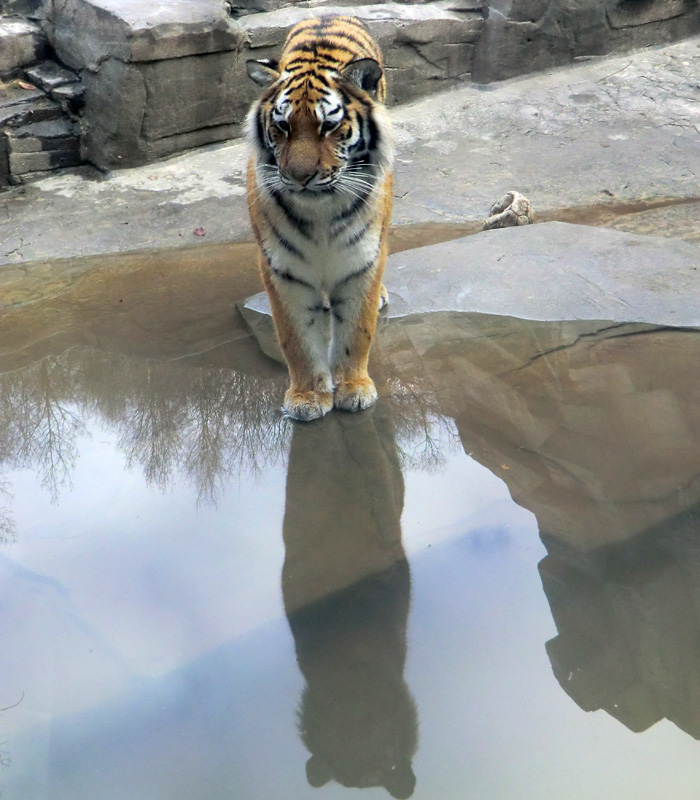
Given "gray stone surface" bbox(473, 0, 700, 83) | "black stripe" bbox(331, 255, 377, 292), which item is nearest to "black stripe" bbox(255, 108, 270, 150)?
"black stripe" bbox(331, 255, 377, 292)

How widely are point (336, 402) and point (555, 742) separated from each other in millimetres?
1629

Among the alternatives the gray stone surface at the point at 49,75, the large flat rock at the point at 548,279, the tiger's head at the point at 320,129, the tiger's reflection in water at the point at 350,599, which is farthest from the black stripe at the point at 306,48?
the gray stone surface at the point at 49,75

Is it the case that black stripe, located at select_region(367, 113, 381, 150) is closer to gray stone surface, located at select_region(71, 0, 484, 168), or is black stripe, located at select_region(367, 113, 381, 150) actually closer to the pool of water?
the pool of water

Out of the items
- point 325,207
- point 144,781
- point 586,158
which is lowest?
point 586,158

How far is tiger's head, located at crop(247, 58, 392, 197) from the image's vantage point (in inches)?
110

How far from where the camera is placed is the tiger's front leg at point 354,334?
3.14 meters

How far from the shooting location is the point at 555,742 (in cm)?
191

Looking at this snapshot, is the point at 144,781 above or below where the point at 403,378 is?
above

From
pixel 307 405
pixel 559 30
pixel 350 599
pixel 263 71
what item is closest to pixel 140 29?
pixel 263 71

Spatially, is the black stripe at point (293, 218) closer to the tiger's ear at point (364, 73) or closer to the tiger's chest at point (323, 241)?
the tiger's chest at point (323, 241)

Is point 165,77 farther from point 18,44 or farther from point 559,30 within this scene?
point 559,30

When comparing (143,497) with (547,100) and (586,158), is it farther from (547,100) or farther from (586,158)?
(547,100)

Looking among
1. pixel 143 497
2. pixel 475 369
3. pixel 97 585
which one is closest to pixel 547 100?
pixel 475 369

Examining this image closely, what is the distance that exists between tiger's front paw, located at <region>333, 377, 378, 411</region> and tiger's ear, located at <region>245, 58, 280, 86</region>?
1.11 metres
